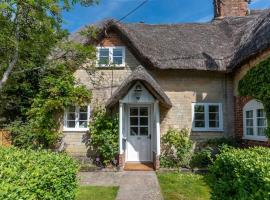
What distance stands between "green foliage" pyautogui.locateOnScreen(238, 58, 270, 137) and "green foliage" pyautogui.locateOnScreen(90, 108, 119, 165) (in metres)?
5.46

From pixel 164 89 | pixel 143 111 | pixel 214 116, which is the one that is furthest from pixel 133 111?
pixel 214 116

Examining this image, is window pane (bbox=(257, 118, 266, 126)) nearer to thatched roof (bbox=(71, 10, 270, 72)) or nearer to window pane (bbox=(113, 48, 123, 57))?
thatched roof (bbox=(71, 10, 270, 72))

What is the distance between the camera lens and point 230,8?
18609 millimetres

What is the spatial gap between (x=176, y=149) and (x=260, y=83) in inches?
178

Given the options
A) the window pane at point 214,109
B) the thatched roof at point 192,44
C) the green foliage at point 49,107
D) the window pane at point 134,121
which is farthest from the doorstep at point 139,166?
the thatched roof at point 192,44

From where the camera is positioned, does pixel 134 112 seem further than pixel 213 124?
No

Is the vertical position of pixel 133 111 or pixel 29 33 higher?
pixel 29 33

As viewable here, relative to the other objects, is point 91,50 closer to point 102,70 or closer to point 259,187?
point 102,70

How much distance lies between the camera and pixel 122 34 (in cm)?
1366

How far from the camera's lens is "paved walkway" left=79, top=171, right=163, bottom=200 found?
328 inches

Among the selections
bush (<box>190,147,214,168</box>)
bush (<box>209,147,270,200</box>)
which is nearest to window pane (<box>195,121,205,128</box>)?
bush (<box>190,147,214,168</box>)

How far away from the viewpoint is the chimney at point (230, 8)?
18500 mm

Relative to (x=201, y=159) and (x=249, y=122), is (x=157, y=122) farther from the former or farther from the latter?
(x=249, y=122)

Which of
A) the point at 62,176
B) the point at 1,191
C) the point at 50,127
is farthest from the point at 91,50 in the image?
the point at 1,191
